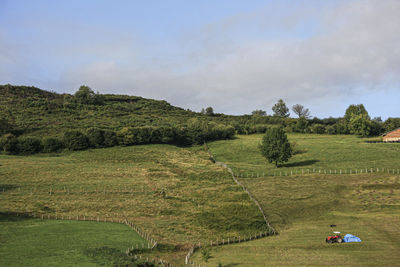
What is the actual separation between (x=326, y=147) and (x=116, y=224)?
74.2m

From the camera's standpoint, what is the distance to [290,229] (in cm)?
4675

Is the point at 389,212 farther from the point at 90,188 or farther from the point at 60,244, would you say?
the point at 90,188

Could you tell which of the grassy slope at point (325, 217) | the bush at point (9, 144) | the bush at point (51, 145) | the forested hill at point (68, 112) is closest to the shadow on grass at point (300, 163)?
the grassy slope at point (325, 217)

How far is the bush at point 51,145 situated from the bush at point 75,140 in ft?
5.48

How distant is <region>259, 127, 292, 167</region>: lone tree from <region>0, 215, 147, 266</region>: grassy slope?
153 feet

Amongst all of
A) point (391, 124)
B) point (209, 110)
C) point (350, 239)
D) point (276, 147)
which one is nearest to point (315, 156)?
point (276, 147)

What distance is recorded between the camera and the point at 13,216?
47.3m

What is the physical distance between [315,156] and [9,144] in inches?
3298

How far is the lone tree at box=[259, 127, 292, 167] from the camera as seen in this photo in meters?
82.0

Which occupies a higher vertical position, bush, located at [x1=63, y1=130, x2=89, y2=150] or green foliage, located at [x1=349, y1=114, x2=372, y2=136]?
green foliage, located at [x1=349, y1=114, x2=372, y2=136]

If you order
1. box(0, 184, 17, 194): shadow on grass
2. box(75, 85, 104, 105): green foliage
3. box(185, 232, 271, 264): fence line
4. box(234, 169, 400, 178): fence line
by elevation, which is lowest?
box(185, 232, 271, 264): fence line

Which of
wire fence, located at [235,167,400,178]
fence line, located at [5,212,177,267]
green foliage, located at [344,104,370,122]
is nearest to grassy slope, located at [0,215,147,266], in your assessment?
fence line, located at [5,212,177,267]

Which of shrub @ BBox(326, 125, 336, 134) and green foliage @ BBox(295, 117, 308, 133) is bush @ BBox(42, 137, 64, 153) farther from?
shrub @ BBox(326, 125, 336, 134)

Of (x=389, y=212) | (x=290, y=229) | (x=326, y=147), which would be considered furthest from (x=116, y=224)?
(x=326, y=147)
